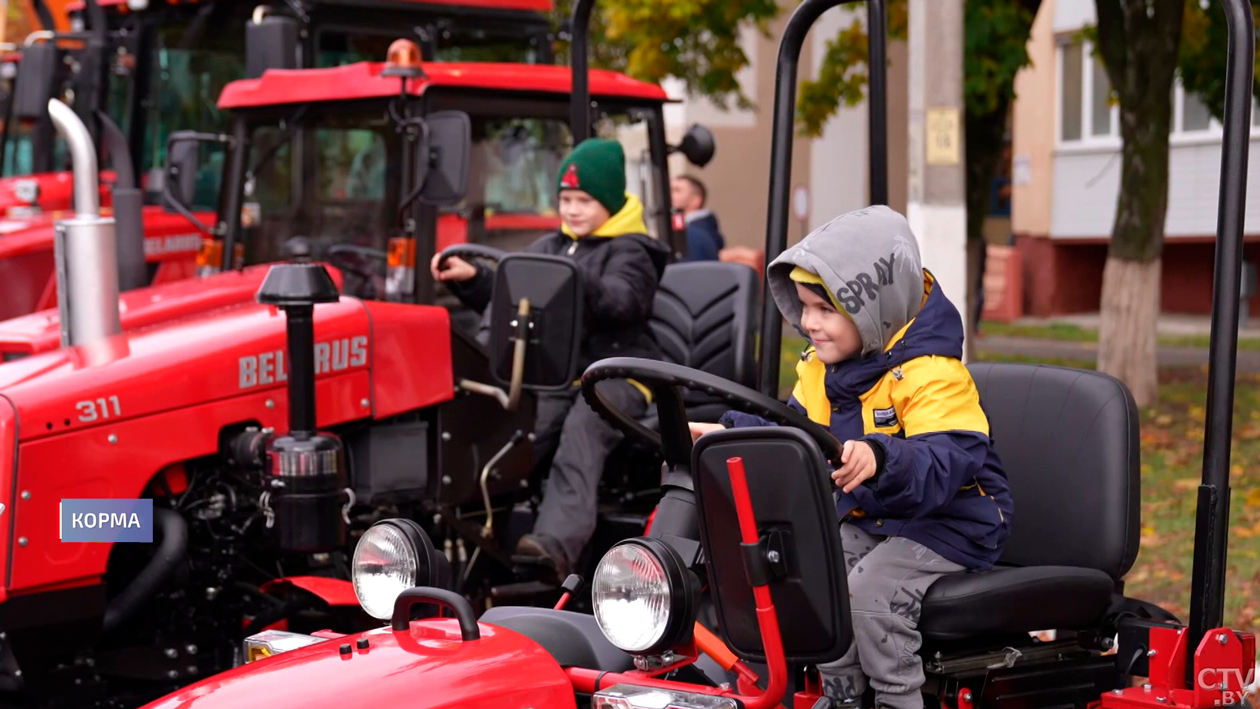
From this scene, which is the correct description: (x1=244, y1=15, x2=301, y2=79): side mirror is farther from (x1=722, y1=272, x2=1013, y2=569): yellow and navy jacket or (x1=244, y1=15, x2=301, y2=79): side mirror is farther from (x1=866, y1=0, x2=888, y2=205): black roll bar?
(x1=722, y1=272, x2=1013, y2=569): yellow and navy jacket

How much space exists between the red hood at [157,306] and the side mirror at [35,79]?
8.68ft

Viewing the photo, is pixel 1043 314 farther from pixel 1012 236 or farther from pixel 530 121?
pixel 530 121

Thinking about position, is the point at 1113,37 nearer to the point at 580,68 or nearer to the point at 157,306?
the point at 580,68

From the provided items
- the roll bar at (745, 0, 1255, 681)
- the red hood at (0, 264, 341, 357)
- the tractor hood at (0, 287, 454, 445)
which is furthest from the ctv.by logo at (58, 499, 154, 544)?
the roll bar at (745, 0, 1255, 681)

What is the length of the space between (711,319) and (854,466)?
315 centimetres

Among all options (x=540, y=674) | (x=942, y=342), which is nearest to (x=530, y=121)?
(x=942, y=342)

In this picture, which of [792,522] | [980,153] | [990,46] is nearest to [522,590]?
[792,522]

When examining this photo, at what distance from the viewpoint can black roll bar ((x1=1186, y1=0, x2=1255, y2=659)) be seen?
2898mm

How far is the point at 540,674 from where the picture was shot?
2.49 meters

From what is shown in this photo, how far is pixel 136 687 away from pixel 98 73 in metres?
4.69

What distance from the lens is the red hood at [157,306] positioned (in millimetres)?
5152

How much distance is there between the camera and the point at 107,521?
443cm

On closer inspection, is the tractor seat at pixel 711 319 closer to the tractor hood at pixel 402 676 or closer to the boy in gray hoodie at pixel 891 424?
the boy in gray hoodie at pixel 891 424

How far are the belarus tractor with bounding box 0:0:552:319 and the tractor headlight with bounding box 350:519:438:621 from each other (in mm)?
4532
